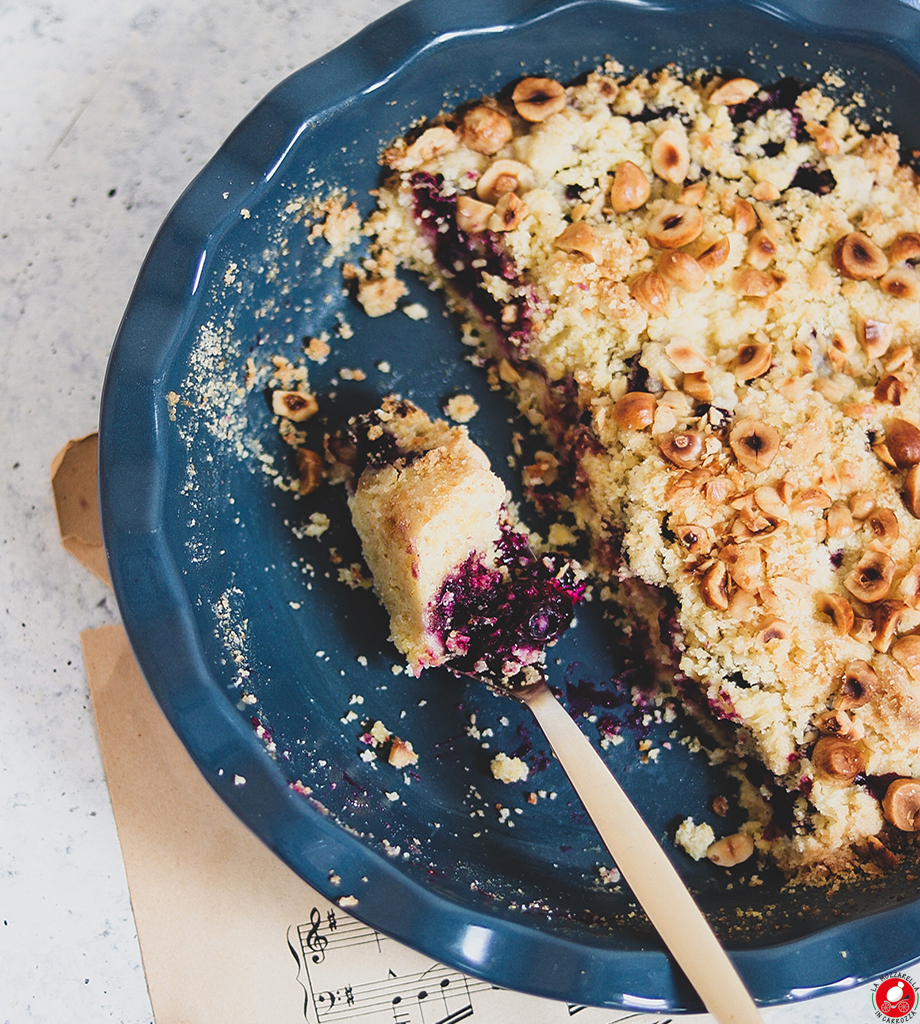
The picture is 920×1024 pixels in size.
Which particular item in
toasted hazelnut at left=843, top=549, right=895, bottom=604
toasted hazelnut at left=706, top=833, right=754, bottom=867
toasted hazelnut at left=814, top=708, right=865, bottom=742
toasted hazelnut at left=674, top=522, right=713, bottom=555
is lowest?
toasted hazelnut at left=706, top=833, right=754, bottom=867

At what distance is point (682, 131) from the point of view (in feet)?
5.53

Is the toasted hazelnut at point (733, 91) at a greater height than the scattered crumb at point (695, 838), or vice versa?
the toasted hazelnut at point (733, 91)

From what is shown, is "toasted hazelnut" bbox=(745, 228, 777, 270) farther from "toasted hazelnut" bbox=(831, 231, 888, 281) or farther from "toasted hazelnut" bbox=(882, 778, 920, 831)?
"toasted hazelnut" bbox=(882, 778, 920, 831)

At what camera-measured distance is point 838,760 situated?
1.50 metres

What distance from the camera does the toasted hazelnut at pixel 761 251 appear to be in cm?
162

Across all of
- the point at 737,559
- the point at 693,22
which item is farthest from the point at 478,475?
the point at 693,22

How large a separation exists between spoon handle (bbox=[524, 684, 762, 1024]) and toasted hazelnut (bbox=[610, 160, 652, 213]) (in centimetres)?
91

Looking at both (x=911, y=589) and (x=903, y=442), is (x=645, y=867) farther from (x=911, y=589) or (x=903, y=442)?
(x=903, y=442)

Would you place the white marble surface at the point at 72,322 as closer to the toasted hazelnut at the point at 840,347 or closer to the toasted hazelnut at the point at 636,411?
the toasted hazelnut at the point at 636,411

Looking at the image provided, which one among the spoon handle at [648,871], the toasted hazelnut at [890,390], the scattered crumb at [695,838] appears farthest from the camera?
the scattered crumb at [695,838]

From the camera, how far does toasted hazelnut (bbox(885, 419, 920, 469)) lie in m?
1.57

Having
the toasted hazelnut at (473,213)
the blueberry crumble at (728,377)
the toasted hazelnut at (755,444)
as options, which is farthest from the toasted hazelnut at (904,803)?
the toasted hazelnut at (473,213)

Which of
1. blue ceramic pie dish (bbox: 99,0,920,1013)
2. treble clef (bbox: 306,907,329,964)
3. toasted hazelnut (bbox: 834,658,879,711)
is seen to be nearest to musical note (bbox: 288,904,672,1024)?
treble clef (bbox: 306,907,329,964)

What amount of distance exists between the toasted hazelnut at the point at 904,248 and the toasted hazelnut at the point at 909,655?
714 millimetres
